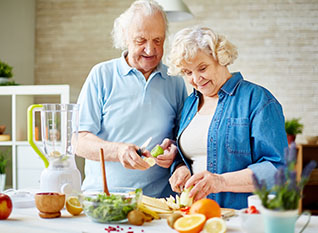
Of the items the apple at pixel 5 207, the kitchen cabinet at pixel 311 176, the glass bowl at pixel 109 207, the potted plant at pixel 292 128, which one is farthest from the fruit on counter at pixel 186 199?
the kitchen cabinet at pixel 311 176

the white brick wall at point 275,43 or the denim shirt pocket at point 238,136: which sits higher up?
the white brick wall at point 275,43

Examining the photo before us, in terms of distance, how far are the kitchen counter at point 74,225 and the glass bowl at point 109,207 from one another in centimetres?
2

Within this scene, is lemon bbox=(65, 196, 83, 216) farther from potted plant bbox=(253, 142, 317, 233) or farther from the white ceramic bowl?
potted plant bbox=(253, 142, 317, 233)

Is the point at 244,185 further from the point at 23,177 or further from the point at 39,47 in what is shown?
the point at 39,47

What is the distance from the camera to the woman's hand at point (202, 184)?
1.72 meters

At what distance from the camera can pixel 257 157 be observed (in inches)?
75.4

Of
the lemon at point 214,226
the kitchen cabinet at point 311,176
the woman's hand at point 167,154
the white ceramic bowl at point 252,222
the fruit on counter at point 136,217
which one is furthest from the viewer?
the kitchen cabinet at point 311,176

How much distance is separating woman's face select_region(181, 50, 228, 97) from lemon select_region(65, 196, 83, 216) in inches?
30.8

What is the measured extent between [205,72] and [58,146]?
73cm

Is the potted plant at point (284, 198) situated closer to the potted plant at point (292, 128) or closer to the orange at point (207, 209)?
the orange at point (207, 209)

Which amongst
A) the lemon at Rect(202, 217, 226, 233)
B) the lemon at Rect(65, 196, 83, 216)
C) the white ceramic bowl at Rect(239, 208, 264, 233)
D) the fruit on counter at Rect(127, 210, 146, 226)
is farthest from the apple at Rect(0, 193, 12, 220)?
the white ceramic bowl at Rect(239, 208, 264, 233)

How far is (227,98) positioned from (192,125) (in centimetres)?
23

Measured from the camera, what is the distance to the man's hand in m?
1.98

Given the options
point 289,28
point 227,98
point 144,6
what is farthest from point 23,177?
point 289,28
